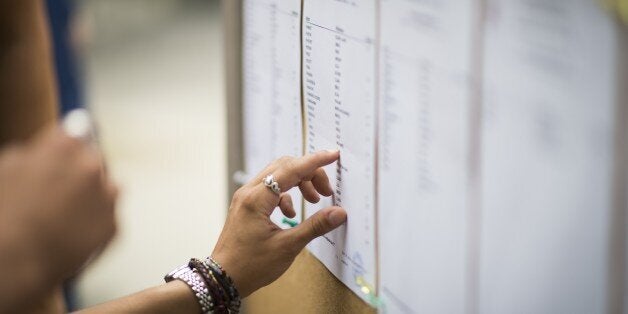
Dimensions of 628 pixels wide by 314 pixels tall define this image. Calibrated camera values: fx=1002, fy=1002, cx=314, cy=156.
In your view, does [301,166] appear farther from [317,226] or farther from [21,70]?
[21,70]

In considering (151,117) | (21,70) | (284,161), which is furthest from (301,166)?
(151,117)

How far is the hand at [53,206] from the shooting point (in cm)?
82

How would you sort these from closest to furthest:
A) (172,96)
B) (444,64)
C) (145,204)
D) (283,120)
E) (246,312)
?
(444,64) → (283,120) → (246,312) → (145,204) → (172,96)

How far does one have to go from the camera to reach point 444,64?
3.77 feet

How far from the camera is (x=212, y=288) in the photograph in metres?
1.50

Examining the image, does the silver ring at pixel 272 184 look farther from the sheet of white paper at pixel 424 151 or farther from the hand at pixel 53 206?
→ the hand at pixel 53 206

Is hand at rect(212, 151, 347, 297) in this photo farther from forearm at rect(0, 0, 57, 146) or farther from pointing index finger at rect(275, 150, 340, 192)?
forearm at rect(0, 0, 57, 146)

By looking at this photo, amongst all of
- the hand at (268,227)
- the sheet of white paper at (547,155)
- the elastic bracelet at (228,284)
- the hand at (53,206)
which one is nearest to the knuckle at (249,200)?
the hand at (268,227)

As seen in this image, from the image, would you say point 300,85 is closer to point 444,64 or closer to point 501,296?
point 444,64

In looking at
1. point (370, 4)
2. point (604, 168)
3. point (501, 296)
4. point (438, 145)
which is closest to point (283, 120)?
point (370, 4)

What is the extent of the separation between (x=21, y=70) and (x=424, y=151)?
0.55m

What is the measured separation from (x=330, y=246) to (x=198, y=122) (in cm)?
373

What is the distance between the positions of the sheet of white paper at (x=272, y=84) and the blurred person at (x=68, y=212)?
5.9 inches

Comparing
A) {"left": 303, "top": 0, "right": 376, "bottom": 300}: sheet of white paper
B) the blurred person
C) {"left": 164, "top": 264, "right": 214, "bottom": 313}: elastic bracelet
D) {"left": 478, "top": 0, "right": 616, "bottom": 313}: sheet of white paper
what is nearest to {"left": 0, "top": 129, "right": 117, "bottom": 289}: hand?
the blurred person
